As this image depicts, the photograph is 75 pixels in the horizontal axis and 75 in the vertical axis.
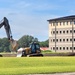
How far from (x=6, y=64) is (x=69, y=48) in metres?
122

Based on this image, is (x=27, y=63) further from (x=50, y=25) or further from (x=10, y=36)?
(x=50, y=25)

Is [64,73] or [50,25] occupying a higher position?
[50,25]

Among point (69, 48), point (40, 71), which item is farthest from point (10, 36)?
point (69, 48)

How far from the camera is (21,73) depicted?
26531 mm

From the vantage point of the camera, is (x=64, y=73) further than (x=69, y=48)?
No

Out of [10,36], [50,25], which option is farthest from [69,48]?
[10,36]

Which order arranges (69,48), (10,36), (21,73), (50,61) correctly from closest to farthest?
(21,73) → (50,61) → (10,36) → (69,48)

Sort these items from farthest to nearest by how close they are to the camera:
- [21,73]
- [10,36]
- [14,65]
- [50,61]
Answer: [10,36], [50,61], [14,65], [21,73]

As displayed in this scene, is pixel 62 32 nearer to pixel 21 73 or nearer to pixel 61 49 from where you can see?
pixel 61 49

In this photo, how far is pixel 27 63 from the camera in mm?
35781

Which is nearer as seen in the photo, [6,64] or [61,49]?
[6,64]

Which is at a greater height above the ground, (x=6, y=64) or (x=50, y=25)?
(x=50, y=25)

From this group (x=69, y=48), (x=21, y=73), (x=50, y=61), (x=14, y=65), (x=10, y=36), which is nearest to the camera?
(x=21, y=73)

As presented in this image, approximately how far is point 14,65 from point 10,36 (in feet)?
111
